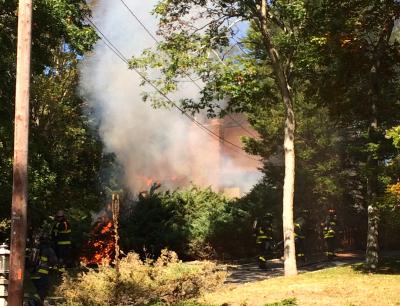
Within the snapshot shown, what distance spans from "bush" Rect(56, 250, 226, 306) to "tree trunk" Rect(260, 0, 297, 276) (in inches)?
157

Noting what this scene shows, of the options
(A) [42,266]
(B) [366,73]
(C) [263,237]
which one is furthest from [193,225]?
(A) [42,266]

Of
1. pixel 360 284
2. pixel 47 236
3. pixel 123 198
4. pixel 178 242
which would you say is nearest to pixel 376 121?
pixel 360 284

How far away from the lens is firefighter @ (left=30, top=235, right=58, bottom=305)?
28.6 feet

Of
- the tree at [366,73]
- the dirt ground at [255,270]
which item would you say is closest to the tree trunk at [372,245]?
the tree at [366,73]

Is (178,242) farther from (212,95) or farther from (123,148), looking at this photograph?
(123,148)

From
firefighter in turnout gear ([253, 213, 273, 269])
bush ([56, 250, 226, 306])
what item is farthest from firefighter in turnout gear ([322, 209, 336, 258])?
bush ([56, 250, 226, 306])

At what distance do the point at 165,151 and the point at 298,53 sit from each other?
59.3 ft

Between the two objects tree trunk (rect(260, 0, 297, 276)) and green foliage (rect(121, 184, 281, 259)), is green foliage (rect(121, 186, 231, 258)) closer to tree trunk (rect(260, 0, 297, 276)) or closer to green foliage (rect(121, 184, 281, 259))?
green foliage (rect(121, 184, 281, 259))

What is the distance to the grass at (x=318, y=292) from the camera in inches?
319

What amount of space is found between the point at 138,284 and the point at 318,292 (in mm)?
3046

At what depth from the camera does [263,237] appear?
→ 15.9m

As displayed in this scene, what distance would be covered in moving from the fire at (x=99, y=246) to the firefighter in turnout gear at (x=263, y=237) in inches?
175

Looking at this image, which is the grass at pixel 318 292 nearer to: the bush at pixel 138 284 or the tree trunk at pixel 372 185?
the bush at pixel 138 284

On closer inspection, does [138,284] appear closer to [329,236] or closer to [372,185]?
[372,185]
